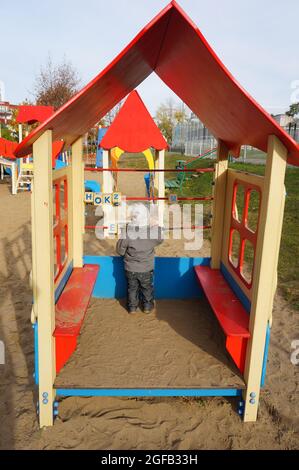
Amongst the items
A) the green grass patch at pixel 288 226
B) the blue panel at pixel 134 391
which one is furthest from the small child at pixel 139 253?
the green grass patch at pixel 288 226

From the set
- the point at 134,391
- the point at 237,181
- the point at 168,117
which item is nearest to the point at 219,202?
the point at 237,181

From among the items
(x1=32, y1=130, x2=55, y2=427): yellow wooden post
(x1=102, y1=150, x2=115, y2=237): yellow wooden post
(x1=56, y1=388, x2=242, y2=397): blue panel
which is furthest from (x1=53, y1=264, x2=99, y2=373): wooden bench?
(x1=102, y1=150, x2=115, y2=237): yellow wooden post

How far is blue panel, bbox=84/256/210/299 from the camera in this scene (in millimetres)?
4129

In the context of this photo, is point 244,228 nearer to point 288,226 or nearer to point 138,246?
point 138,246

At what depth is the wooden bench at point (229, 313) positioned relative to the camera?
2.67m

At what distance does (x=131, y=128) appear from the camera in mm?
7527

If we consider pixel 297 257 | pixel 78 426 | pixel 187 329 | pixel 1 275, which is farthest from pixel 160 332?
pixel 297 257

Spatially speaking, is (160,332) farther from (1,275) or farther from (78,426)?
(1,275)

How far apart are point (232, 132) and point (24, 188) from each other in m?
12.1

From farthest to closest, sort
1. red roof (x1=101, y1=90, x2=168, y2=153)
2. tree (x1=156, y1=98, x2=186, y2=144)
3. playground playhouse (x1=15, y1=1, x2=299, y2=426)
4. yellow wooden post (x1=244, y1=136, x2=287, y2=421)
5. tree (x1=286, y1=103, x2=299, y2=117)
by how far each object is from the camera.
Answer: tree (x1=156, y1=98, x2=186, y2=144), tree (x1=286, y1=103, x2=299, y2=117), red roof (x1=101, y1=90, x2=168, y2=153), yellow wooden post (x1=244, y1=136, x2=287, y2=421), playground playhouse (x1=15, y1=1, x2=299, y2=426)

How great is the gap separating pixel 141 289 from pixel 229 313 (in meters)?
1.07

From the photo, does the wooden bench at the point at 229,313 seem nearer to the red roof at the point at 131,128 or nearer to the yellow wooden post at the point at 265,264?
the yellow wooden post at the point at 265,264

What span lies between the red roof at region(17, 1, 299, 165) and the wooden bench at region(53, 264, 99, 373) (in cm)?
117

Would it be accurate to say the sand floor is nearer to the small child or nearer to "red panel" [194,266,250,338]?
the small child
